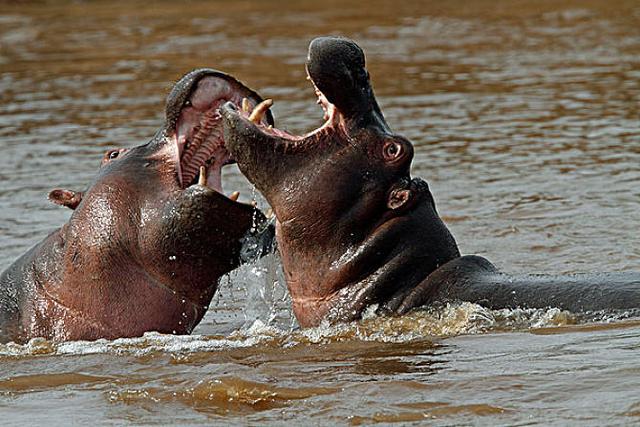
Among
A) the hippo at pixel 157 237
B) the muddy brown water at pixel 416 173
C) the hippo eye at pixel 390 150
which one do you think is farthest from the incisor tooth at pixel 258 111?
the muddy brown water at pixel 416 173

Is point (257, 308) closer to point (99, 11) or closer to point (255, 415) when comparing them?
point (255, 415)

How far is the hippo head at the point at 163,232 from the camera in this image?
687 centimetres

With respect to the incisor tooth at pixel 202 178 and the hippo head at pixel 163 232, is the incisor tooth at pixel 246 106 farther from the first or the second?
the incisor tooth at pixel 202 178

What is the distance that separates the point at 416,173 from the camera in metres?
12.4

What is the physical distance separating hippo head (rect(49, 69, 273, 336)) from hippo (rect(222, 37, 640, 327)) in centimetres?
20

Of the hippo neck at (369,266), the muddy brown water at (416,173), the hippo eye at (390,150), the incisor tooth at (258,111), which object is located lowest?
the muddy brown water at (416,173)

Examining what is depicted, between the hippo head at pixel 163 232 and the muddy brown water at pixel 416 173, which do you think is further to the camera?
the hippo head at pixel 163 232

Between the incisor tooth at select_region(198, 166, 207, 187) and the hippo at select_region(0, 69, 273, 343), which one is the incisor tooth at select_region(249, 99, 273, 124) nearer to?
the hippo at select_region(0, 69, 273, 343)

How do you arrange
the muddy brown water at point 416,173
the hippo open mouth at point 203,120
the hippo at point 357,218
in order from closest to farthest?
1. the muddy brown water at point 416,173
2. the hippo at point 357,218
3. the hippo open mouth at point 203,120

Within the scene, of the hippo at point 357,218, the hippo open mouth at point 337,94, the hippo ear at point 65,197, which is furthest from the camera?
the hippo ear at point 65,197

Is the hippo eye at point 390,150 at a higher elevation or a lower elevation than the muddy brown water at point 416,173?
higher

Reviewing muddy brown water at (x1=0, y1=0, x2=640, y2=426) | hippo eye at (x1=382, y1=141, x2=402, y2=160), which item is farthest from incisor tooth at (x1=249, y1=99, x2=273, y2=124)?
muddy brown water at (x1=0, y1=0, x2=640, y2=426)

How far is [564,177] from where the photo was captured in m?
11.9

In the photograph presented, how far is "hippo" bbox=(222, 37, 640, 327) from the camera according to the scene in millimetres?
6789
